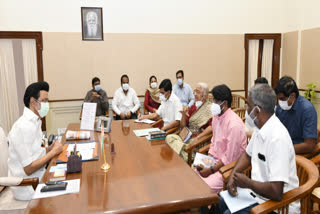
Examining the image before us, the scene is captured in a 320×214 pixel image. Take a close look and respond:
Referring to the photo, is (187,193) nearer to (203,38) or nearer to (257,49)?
(203,38)

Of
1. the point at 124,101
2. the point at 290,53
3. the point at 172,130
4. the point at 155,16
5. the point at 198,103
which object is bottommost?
the point at 172,130

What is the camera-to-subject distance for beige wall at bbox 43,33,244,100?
5.42 meters

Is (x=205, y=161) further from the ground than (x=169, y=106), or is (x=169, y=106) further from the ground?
(x=169, y=106)

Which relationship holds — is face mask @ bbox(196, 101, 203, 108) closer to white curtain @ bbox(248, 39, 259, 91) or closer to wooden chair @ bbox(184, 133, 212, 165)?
wooden chair @ bbox(184, 133, 212, 165)

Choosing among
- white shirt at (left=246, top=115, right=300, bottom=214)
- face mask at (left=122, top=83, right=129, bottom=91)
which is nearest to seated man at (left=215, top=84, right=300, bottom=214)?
white shirt at (left=246, top=115, right=300, bottom=214)

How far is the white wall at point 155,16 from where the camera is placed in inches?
204

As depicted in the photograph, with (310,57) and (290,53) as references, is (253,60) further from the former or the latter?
(310,57)

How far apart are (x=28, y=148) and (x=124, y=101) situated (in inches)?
133

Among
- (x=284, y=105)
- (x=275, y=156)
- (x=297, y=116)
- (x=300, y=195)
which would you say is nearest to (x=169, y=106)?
(x=284, y=105)

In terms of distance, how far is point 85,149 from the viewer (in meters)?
2.28

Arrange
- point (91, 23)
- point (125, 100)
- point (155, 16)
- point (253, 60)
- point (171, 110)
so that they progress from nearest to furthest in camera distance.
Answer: point (171, 110) < point (125, 100) < point (91, 23) < point (155, 16) < point (253, 60)

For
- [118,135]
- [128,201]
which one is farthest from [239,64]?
[128,201]

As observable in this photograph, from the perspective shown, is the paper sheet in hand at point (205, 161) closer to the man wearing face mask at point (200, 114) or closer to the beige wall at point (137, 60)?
the man wearing face mask at point (200, 114)

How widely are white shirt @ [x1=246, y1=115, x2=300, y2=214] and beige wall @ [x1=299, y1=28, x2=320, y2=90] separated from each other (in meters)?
4.81
